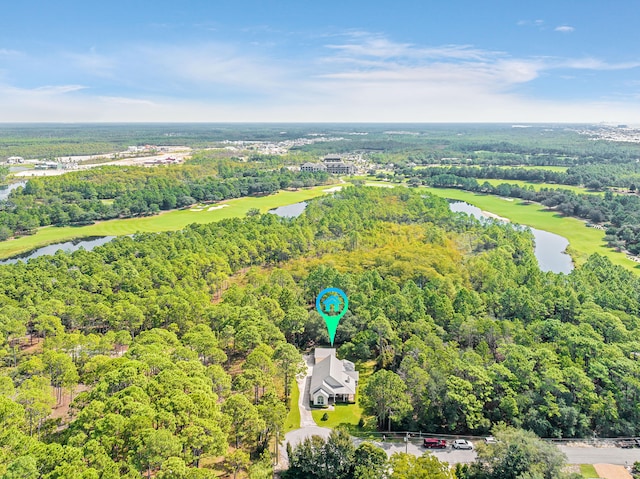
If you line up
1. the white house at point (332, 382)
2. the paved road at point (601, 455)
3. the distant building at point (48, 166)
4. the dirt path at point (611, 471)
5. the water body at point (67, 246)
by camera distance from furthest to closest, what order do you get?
the distant building at point (48, 166) < the water body at point (67, 246) < the white house at point (332, 382) < the paved road at point (601, 455) < the dirt path at point (611, 471)

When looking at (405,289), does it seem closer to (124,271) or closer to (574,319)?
(574,319)

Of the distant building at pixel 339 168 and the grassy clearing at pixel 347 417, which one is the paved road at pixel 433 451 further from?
the distant building at pixel 339 168

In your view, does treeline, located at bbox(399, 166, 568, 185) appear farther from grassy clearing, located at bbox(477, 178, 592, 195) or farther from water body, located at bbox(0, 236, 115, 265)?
water body, located at bbox(0, 236, 115, 265)

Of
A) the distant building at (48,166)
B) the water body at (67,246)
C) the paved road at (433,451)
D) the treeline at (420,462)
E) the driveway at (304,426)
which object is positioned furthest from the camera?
the distant building at (48,166)

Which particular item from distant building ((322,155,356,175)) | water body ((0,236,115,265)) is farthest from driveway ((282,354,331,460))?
distant building ((322,155,356,175))

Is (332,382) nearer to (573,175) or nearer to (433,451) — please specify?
(433,451)

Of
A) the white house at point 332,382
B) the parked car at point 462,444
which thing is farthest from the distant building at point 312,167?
the parked car at point 462,444
